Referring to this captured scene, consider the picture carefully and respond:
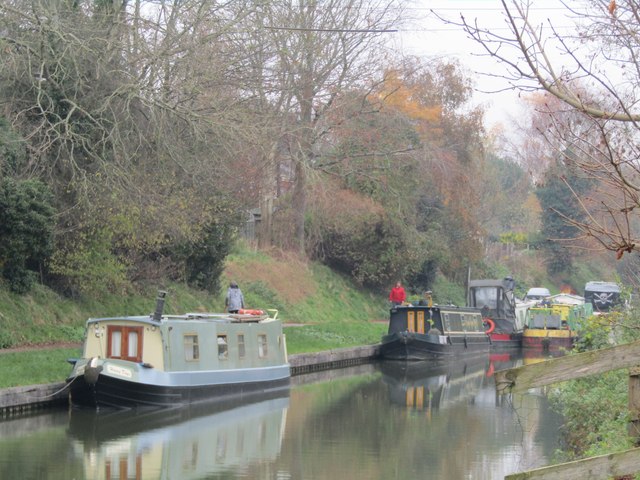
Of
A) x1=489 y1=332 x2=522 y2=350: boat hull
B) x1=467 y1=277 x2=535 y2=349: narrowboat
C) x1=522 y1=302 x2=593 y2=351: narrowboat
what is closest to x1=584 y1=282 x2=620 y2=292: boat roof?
x1=522 y1=302 x2=593 y2=351: narrowboat

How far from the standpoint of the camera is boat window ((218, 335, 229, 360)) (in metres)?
22.0

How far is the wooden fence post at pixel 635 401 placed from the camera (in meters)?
7.59

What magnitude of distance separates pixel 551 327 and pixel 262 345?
19.5m

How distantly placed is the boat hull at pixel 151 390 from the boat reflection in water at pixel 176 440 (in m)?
A: 0.22

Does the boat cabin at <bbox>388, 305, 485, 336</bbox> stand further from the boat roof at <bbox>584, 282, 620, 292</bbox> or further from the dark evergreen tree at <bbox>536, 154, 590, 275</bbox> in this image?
the boat roof at <bbox>584, 282, 620, 292</bbox>

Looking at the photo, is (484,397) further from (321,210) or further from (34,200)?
(321,210)

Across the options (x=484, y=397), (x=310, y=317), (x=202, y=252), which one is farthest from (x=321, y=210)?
(x=484, y=397)

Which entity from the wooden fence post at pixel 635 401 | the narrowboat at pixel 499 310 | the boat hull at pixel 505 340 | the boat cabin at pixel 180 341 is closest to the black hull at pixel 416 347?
the boat hull at pixel 505 340

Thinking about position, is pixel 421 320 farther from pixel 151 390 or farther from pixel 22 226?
pixel 22 226

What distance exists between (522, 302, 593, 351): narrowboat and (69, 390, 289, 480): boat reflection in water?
795 inches

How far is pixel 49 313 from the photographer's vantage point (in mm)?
23641

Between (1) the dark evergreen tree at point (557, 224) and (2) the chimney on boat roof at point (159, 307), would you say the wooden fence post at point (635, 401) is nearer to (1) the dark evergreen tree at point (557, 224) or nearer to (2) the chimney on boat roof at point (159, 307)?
(2) the chimney on boat roof at point (159, 307)

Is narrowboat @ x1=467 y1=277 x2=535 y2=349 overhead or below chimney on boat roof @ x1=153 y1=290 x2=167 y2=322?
below

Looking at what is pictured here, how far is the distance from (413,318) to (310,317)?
427 centimetres
